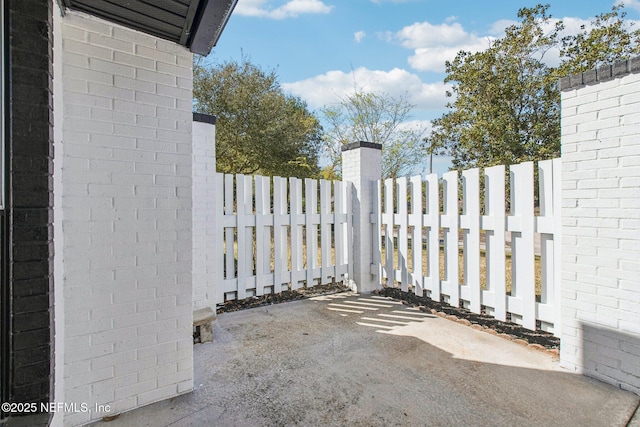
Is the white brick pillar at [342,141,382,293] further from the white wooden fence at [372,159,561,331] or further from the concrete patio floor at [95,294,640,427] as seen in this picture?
the concrete patio floor at [95,294,640,427]

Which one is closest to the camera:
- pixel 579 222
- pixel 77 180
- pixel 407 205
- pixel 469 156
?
pixel 77 180

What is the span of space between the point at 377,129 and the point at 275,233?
26.7 ft

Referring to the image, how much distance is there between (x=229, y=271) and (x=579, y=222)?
11.7 ft

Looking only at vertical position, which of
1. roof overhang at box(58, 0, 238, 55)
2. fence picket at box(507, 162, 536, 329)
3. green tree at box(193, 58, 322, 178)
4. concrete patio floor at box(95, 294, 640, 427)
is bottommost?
concrete patio floor at box(95, 294, 640, 427)

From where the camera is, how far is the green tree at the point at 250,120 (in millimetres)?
9961

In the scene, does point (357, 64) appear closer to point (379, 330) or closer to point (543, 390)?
point (379, 330)

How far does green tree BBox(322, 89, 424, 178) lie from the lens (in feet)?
36.4

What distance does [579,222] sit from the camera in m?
2.45

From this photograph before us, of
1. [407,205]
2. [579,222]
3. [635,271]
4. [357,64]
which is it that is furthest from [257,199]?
[357,64]

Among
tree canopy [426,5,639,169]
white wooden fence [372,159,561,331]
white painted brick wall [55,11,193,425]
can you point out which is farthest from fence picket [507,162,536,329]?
tree canopy [426,5,639,169]

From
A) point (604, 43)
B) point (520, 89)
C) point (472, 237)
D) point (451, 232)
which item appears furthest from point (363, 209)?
point (604, 43)

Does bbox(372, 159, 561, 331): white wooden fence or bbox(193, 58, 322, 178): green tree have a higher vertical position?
bbox(193, 58, 322, 178): green tree

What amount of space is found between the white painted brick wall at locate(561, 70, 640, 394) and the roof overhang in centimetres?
267

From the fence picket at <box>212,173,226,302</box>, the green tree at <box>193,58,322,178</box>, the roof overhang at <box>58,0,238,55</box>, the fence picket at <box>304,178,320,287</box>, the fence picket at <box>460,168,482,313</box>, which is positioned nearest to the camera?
the roof overhang at <box>58,0,238,55</box>
